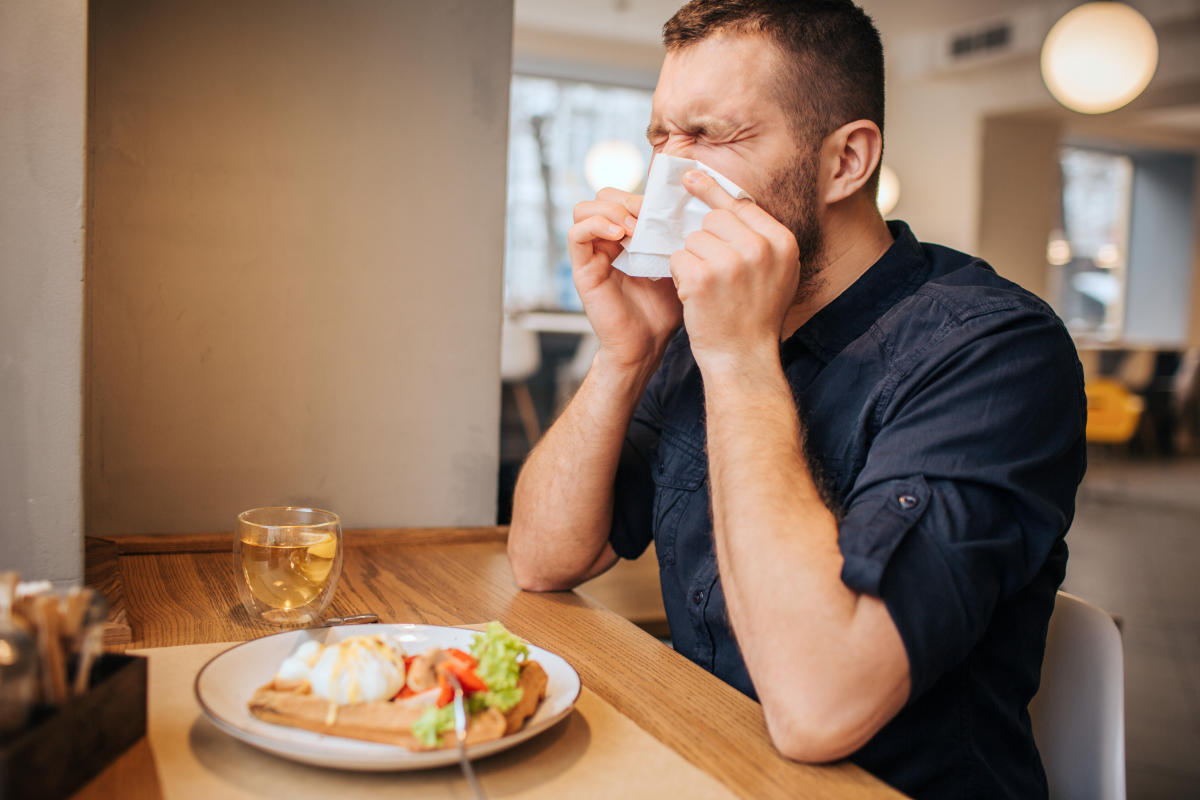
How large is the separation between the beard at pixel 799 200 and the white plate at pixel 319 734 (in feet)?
2.18

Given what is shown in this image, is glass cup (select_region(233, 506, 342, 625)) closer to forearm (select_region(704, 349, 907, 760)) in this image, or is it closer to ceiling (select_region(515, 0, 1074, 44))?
forearm (select_region(704, 349, 907, 760))

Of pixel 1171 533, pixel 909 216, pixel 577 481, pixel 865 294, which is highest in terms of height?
pixel 909 216

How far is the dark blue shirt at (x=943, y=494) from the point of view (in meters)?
0.92

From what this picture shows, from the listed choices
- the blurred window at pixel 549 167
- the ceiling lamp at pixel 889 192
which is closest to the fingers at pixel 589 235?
the blurred window at pixel 549 167

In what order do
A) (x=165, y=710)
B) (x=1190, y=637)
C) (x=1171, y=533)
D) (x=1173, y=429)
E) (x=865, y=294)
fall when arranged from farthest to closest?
(x=1173, y=429)
(x=1171, y=533)
(x=1190, y=637)
(x=865, y=294)
(x=165, y=710)

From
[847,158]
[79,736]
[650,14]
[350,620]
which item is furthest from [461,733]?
[650,14]

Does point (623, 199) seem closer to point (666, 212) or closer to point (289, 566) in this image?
point (666, 212)

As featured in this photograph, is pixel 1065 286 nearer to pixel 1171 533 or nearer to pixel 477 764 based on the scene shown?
pixel 1171 533

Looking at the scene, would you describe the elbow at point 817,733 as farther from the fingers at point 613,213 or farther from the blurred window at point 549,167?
the blurred window at point 549,167

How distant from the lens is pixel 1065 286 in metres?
10.5

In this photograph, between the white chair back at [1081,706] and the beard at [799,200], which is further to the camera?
the beard at [799,200]

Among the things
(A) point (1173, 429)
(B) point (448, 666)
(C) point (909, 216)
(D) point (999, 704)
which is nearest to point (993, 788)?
(D) point (999, 704)

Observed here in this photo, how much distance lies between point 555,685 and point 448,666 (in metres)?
0.14

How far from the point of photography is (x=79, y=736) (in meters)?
0.70
